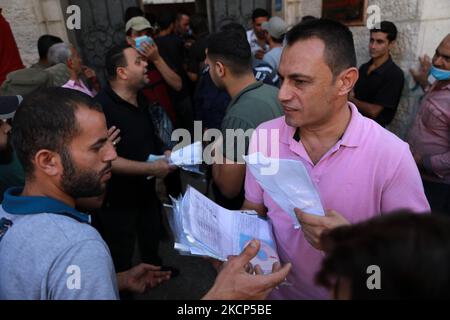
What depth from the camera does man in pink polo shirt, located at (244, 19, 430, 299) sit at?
4.10 ft

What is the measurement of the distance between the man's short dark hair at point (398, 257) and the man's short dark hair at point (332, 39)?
3.06 ft

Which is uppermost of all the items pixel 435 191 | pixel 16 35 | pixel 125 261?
pixel 16 35

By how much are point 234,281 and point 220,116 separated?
219cm

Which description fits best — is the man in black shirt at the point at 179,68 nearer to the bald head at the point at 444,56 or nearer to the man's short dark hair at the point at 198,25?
the man's short dark hair at the point at 198,25

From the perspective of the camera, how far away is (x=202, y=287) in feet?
9.49

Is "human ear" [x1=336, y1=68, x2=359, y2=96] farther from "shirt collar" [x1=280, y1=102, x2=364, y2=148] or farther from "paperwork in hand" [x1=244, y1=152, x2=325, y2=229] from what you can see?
"paperwork in hand" [x1=244, y1=152, x2=325, y2=229]

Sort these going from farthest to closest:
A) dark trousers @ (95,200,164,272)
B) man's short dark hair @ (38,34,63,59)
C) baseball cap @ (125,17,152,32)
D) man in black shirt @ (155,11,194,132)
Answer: man in black shirt @ (155,11,194,132) → baseball cap @ (125,17,152,32) → man's short dark hair @ (38,34,63,59) → dark trousers @ (95,200,164,272)

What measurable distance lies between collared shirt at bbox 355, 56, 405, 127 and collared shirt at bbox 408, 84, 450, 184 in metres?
0.60

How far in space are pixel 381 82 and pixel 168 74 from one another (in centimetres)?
222

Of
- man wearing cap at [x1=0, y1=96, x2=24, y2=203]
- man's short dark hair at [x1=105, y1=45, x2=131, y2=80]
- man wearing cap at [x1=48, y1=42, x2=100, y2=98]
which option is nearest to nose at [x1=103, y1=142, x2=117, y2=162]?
man wearing cap at [x1=0, y1=96, x2=24, y2=203]

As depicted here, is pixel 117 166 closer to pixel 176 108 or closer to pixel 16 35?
pixel 176 108

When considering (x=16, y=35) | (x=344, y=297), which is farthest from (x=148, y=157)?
(x=16, y=35)

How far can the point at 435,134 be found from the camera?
237 cm

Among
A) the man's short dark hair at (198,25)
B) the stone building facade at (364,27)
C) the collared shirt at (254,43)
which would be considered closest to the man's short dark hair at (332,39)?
the stone building facade at (364,27)
